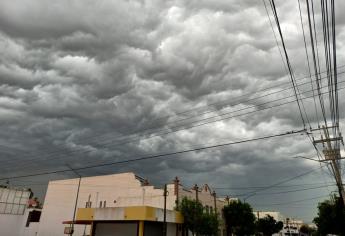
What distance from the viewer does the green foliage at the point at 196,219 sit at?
40.7m

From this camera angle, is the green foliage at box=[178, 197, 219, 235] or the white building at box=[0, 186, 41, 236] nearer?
the green foliage at box=[178, 197, 219, 235]

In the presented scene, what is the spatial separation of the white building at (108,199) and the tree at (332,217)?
16.9 meters

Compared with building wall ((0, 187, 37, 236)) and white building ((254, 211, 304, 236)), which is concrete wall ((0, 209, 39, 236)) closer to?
building wall ((0, 187, 37, 236))

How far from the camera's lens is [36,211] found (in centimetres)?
6469

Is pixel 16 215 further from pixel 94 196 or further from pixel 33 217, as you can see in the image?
pixel 94 196

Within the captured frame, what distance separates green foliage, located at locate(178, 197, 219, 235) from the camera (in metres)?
40.7

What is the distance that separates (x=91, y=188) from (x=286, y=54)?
5066 cm

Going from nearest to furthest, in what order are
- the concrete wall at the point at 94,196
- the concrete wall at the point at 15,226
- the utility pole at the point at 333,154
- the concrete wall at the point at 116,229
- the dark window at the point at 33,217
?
1. the utility pole at the point at 333,154
2. the concrete wall at the point at 116,229
3. the concrete wall at the point at 94,196
4. the concrete wall at the point at 15,226
5. the dark window at the point at 33,217

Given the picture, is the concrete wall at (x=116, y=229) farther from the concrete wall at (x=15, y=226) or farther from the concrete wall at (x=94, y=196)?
the concrete wall at (x=15, y=226)

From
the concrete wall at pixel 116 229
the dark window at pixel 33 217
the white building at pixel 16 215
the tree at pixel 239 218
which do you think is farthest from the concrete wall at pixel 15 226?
the tree at pixel 239 218

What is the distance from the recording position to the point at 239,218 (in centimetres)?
5681

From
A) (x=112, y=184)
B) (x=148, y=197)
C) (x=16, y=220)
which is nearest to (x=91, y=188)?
(x=112, y=184)

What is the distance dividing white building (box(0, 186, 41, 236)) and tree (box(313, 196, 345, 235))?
49683 mm

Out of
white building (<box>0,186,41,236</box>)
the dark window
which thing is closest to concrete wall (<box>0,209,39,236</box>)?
white building (<box>0,186,41,236</box>)
